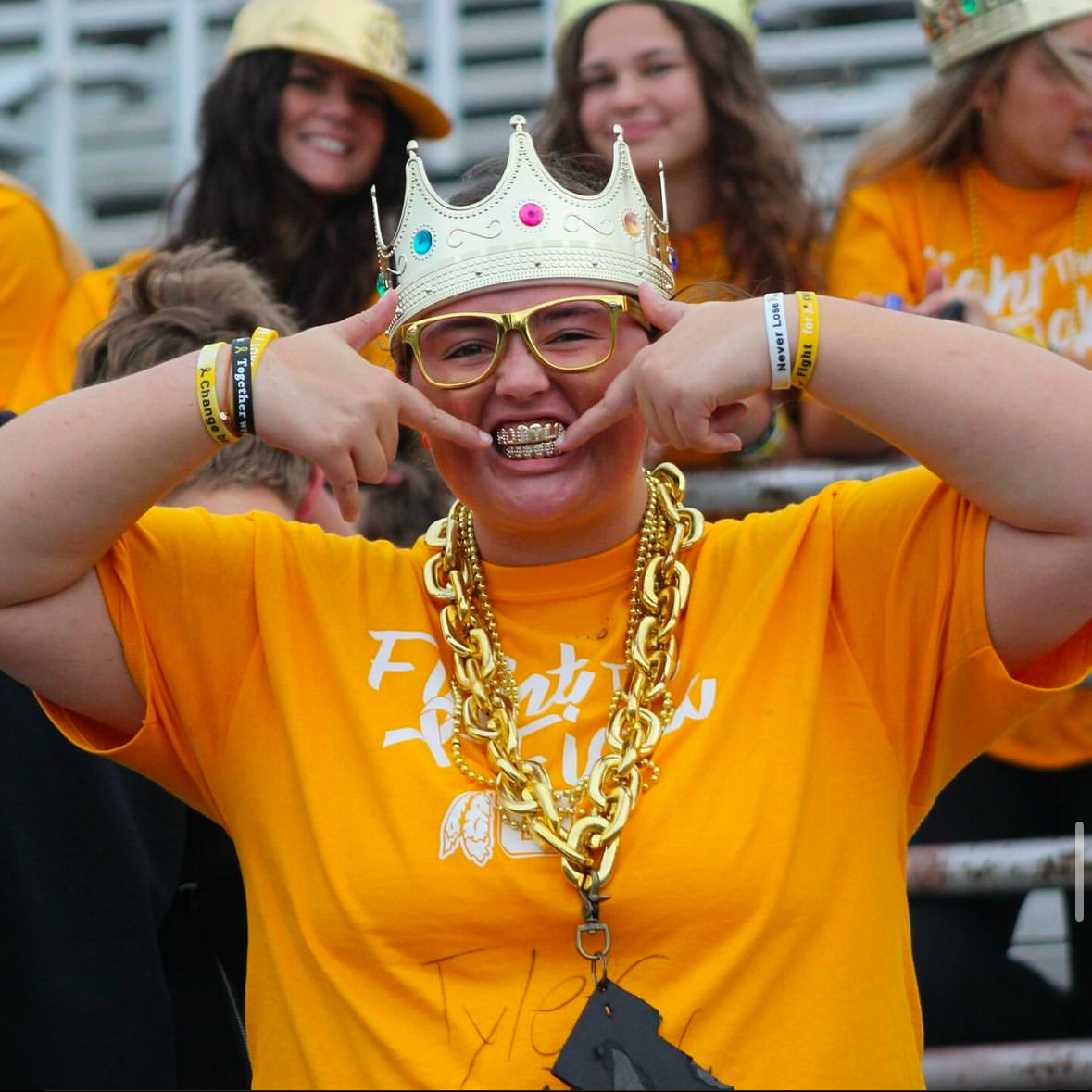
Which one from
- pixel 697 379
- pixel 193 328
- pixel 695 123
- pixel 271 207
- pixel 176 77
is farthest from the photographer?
pixel 176 77

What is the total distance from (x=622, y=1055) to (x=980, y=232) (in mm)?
2161

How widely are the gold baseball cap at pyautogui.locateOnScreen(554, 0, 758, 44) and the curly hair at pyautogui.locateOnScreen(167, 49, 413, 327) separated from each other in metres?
0.50

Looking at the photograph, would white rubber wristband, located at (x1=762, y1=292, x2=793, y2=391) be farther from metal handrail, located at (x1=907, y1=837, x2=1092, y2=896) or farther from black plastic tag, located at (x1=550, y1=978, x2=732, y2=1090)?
metal handrail, located at (x1=907, y1=837, x2=1092, y2=896)

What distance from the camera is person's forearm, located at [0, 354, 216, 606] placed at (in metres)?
2.26

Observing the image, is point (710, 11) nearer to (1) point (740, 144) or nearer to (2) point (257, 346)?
(1) point (740, 144)

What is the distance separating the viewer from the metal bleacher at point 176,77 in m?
6.27

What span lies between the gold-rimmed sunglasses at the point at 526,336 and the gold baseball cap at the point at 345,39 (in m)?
1.91

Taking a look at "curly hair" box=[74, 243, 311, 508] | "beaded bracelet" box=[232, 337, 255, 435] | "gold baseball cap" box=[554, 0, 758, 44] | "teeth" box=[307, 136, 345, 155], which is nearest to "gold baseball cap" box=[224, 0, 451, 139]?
"teeth" box=[307, 136, 345, 155]

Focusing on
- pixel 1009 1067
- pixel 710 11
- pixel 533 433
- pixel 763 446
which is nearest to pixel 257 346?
pixel 533 433

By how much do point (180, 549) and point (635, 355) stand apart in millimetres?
634

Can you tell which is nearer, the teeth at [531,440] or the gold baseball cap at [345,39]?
the teeth at [531,440]

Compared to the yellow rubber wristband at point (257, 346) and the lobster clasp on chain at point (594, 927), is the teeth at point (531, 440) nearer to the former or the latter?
the yellow rubber wristband at point (257, 346)

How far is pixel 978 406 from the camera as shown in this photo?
2.15m

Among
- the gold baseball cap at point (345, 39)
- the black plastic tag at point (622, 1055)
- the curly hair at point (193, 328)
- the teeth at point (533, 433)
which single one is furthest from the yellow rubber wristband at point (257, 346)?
the gold baseball cap at point (345, 39)
